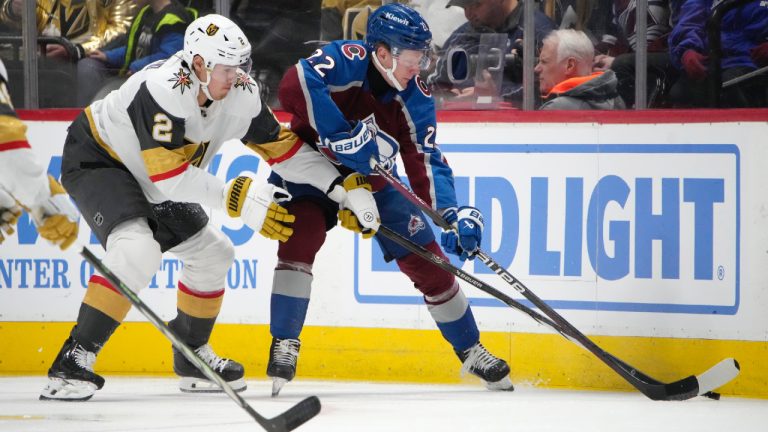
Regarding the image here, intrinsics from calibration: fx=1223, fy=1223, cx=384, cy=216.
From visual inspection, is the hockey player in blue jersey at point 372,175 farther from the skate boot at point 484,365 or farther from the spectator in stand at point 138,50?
the spectator in stand at point 138,50

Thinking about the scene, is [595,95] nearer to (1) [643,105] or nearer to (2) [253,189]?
(1) [643,105]

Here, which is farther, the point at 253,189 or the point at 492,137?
the point at 492,137

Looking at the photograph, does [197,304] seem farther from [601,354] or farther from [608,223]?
[608,223]

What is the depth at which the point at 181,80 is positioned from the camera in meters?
3.81

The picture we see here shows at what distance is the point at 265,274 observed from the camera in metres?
4.79

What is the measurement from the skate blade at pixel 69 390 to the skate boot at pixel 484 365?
1.30m

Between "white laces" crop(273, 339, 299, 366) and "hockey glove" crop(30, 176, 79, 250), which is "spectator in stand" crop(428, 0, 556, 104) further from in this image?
"hockey glove" crop(30, 176, 79, 250)

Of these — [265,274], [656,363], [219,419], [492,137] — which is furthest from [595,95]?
[219,419]

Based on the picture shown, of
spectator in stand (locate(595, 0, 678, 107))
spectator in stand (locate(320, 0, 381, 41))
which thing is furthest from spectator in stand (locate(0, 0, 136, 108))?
spectator in stand (locate(595, 0, 678, 107))

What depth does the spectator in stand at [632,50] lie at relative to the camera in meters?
4.79

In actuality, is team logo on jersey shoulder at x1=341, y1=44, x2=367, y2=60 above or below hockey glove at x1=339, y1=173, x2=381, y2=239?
above

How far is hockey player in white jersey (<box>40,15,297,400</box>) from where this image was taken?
3795 mm

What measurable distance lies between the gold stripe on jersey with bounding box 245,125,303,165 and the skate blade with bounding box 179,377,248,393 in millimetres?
797

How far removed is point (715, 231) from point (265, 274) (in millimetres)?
1711
